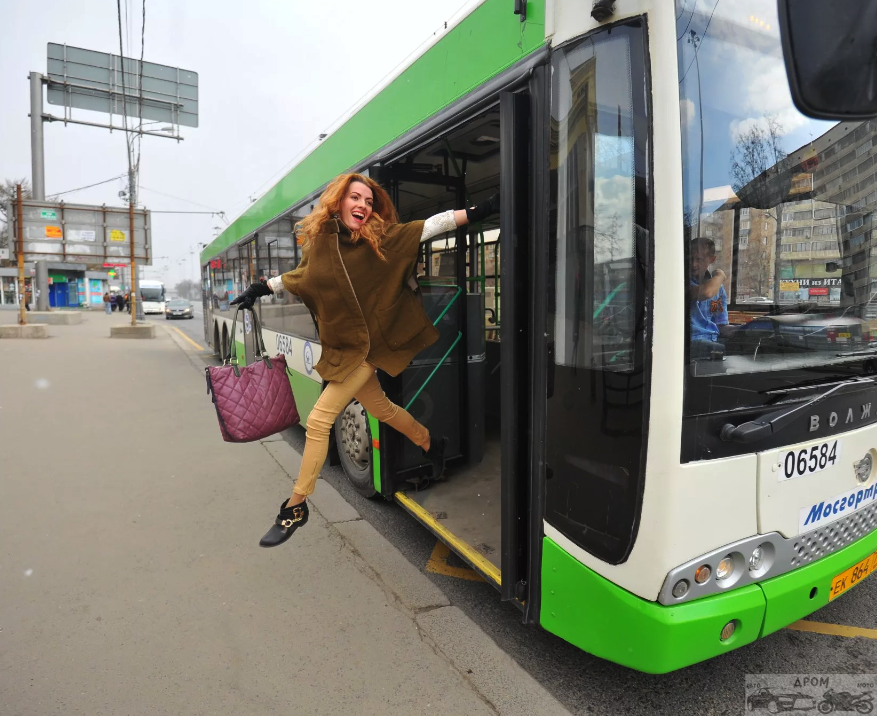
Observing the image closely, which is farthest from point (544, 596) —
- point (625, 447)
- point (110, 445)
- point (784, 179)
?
point (110, 445)

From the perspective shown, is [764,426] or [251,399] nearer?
[764,426]

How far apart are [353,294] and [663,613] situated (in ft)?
6.12

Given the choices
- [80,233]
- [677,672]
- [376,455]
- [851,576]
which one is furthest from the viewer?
[80,233]

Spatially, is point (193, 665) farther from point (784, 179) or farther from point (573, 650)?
point (784, 179)

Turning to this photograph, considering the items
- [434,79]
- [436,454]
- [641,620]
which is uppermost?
[434,79]

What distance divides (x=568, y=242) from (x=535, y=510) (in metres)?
1.01

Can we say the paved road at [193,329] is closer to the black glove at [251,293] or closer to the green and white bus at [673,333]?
the black glove at [251,293]

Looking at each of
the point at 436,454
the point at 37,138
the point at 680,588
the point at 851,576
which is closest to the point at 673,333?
the point at 680,588

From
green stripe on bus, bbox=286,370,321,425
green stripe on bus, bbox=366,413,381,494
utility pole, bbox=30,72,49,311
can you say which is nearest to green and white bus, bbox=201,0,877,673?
green stripe on bus, bbox=366,413,381,494

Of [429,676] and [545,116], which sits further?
[429,676]

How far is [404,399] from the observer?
383 cm

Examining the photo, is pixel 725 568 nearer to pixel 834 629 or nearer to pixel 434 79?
pixel 834 629

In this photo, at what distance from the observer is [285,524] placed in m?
2.97

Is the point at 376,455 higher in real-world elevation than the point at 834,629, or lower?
higher
